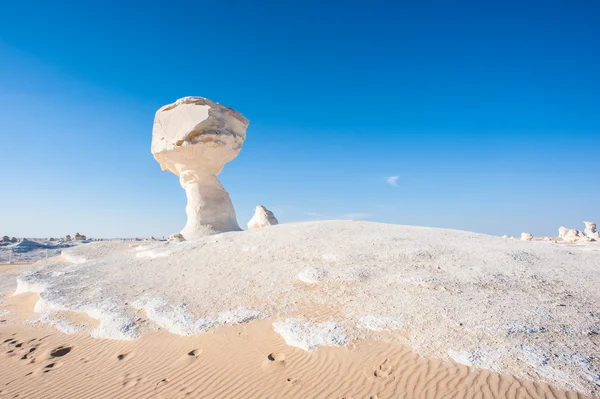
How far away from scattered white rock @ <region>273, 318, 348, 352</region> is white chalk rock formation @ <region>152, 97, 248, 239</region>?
1281 centimetres

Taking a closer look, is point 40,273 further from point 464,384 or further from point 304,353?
Result: point 464,384

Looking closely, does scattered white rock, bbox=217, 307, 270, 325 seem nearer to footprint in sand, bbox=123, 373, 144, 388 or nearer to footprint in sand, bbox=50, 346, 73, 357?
footprint in sand, bbox=123, 373, 144, 388

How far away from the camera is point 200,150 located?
60.2 ft

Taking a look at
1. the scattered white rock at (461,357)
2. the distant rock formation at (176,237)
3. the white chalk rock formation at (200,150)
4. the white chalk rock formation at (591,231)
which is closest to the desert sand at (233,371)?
the scattered white rock at (461,357)

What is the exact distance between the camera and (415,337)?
5.33 m

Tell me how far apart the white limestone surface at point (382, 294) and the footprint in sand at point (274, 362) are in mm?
404

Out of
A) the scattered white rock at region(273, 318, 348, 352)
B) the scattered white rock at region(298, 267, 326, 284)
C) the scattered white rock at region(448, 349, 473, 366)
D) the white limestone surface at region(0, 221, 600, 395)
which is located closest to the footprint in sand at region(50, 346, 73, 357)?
the white limestone surface at region(0, 221, 600, 395)

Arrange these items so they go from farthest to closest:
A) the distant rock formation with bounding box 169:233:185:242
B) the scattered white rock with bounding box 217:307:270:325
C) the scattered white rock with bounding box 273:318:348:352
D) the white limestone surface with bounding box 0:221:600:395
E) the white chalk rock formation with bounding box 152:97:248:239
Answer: the white chalk rock formation with bounding box 152:97:248:239, the distant rock formation with bounding box 169:233:185:242, the scattered white rock with bounding box 217:307:270:325, the scattered white rock with bounding box 273:318:348:352, the white limestone surface with bounding box 0:221:600:395

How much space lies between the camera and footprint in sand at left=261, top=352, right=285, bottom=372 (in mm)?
5066

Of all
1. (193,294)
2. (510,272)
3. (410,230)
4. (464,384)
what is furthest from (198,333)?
(410,230)

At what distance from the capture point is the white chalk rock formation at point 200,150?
59.0 ft

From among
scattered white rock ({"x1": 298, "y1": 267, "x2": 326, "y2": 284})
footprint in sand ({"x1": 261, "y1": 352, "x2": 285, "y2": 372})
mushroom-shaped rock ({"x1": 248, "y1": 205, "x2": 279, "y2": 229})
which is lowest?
footprint in sand ({"x1": 261, "y1": 352, "x2": 285, "y2": 372})

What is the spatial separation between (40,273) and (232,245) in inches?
304

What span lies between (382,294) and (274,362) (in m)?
2.86
